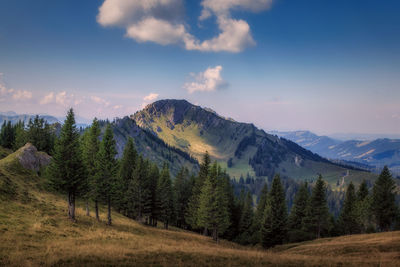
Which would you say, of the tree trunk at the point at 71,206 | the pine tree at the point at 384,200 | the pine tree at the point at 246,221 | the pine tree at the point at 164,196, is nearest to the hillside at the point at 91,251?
the tree trunk at the point at 71,206

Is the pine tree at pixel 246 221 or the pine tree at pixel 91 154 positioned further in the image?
the pine tree at pixel 246 221

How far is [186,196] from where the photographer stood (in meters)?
65.8

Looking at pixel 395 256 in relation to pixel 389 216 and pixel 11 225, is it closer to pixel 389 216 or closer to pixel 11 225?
pixel 11 225

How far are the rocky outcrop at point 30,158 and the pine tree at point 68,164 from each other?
2597 cm

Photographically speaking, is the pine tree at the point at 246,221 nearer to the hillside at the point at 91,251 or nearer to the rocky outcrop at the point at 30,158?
the hillside at the point at 91,251

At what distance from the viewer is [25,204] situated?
103 ft

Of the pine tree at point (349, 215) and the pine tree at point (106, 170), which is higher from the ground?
the pine tree at point (106, 170)

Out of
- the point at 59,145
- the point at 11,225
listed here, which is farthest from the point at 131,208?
the point at 11,225

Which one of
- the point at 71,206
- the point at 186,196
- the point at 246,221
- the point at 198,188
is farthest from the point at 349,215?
the point at 71,206

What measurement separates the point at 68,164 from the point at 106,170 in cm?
549

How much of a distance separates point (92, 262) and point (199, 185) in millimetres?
41515

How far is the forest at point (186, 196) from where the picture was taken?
31656 millimetres

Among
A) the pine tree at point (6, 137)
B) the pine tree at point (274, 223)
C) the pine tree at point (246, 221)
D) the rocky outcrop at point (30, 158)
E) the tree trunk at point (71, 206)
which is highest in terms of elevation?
the pine tree at point (6, 137)

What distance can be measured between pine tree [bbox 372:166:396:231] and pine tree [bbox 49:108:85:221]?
66.9 meters
